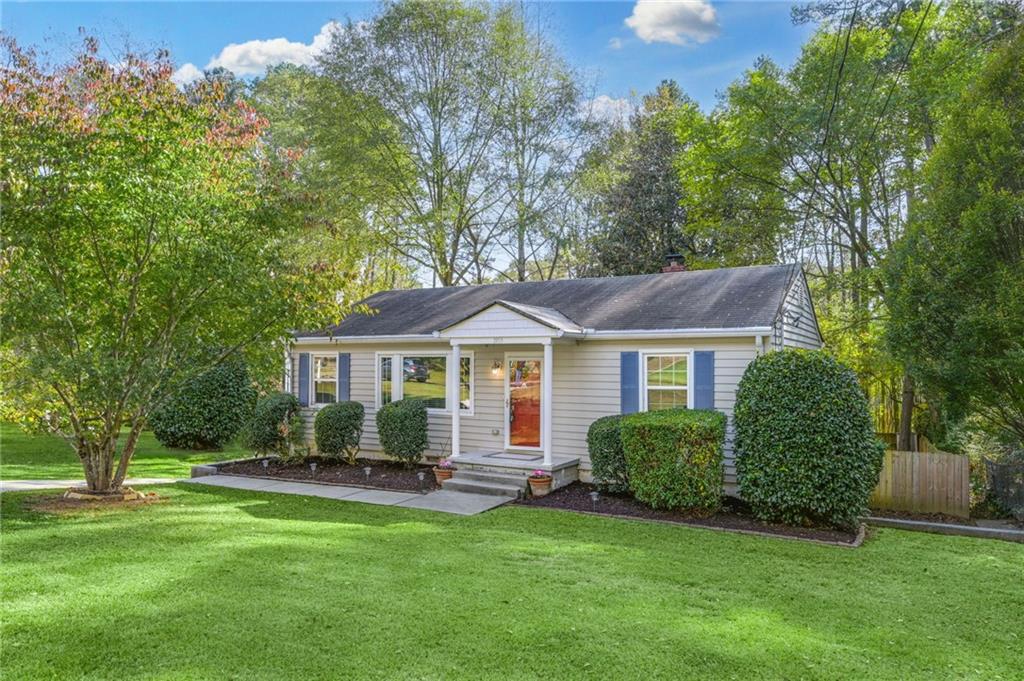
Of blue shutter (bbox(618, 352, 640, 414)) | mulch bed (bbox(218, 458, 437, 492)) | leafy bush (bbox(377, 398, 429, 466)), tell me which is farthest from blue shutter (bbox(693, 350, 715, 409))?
leafy bush (bbox(377, 398, 429, 466))

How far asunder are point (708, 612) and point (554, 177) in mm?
18567

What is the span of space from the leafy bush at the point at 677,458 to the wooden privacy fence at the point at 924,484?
3.01 metres

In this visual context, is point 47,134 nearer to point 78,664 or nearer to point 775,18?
point 78,664

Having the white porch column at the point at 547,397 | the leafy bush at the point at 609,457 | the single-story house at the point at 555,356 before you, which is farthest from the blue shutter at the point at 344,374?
the leafy bush at the point at 609,457

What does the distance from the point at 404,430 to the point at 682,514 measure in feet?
17.0

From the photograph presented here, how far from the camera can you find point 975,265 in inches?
307

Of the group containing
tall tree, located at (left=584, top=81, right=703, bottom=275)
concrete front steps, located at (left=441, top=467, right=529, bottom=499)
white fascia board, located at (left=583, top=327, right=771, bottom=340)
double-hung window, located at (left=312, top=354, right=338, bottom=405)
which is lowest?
concrete front steps, located at (left=441, top=467, right=529, bottom=499)

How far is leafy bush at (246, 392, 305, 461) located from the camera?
39.8 ft

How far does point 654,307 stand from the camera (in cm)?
1057

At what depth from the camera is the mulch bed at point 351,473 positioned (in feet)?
33.8

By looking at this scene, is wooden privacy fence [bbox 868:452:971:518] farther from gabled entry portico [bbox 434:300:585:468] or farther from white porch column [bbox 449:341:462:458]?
white porch column [bbox 449:341:462:458]

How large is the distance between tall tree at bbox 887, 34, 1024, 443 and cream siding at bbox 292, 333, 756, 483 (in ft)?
7.49

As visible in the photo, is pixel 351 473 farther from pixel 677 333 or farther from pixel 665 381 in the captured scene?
pixel 677 333

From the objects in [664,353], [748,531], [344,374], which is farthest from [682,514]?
[344,374]
